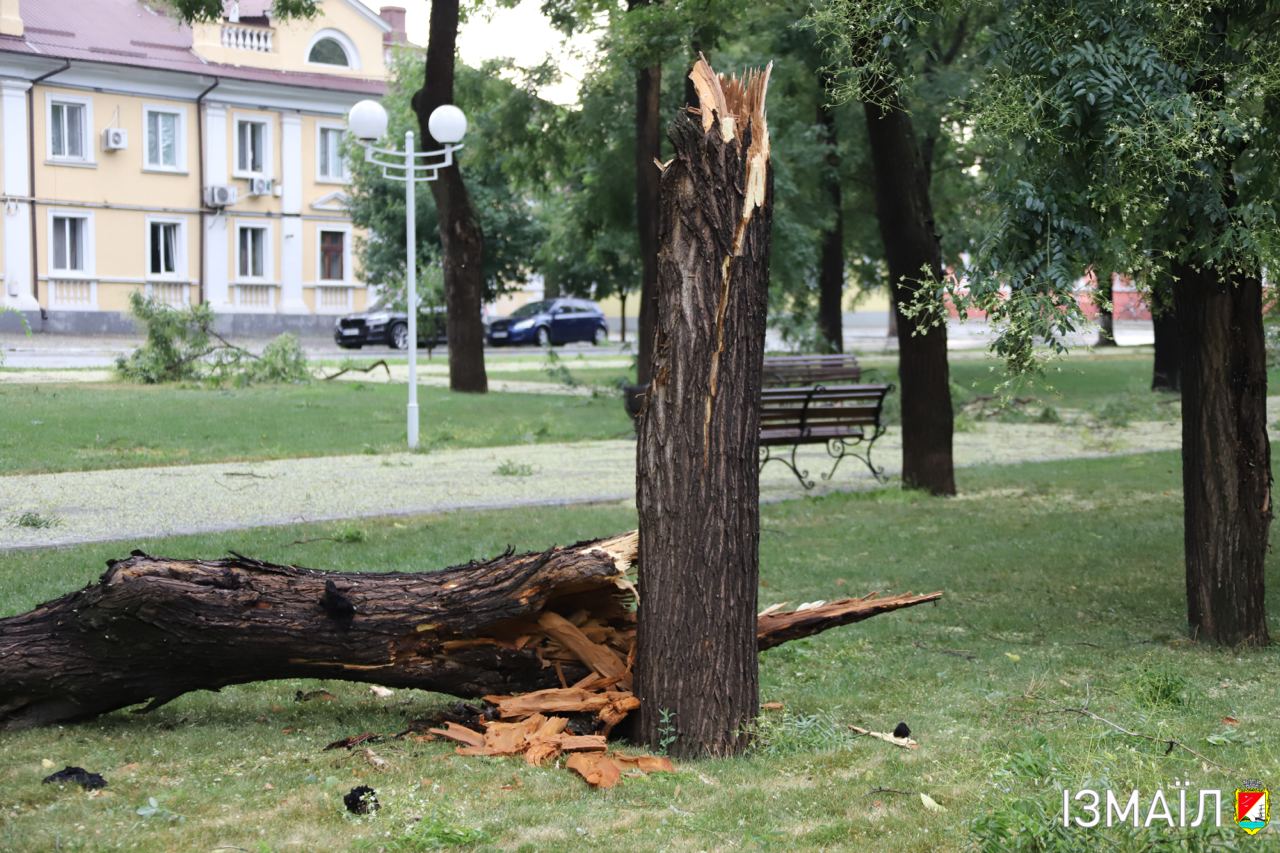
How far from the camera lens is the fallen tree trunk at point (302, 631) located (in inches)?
205

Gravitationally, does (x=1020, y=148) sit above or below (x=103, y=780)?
above

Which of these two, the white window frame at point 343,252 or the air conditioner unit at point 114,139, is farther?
the white window frame at point 343,252

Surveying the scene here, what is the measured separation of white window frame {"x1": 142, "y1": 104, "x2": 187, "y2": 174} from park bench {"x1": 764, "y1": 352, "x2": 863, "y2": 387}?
27.7 m

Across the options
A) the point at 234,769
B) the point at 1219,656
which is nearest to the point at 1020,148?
the point at 1219,656

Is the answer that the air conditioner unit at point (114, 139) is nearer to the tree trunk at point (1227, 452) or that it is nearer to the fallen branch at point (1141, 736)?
the tree trunk at point (1227, 452)

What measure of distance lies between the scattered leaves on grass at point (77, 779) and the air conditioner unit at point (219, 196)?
41.3 meters

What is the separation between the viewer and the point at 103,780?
4598 mm

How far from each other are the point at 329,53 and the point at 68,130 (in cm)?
887

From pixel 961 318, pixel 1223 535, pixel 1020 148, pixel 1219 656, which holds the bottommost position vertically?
pixel 1219 656

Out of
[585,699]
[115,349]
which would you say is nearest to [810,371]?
[585,699]

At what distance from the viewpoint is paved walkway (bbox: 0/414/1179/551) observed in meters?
10.6

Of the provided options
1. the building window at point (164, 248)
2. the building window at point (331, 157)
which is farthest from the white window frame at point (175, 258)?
the building window at point (331, 157)

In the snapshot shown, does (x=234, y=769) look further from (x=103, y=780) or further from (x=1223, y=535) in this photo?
(x=1223, y=535)

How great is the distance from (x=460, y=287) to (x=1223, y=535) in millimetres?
16638
